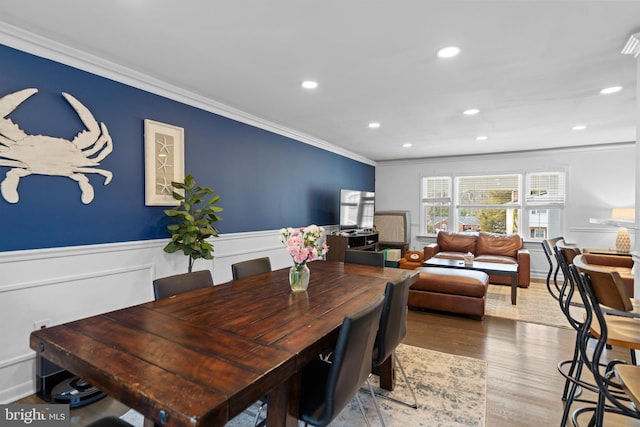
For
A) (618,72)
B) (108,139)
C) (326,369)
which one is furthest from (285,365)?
(618,72)

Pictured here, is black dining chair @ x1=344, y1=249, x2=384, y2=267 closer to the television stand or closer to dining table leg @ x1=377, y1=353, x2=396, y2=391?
dining table leg @ x1=377, y1=353, x2=396, y2=391

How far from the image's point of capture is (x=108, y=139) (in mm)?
2662

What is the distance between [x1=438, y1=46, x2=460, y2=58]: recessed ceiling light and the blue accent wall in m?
2.47

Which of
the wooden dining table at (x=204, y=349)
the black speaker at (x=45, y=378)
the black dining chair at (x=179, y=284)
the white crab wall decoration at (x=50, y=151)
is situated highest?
the white crab wall decoration at (x=50, y=151)

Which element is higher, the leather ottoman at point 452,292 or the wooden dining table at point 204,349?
the wooden dining table at point 204,349

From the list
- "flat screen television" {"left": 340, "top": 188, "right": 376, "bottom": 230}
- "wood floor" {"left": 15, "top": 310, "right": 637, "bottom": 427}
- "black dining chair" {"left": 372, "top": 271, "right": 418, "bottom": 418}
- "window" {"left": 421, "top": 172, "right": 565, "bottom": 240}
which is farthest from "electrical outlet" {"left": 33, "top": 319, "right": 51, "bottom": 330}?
"window" {"left": 421, "top": 172, "right": 565, "bottom": 240}

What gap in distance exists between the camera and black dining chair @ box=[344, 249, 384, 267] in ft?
10.2

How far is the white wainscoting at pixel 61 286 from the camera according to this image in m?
2.18

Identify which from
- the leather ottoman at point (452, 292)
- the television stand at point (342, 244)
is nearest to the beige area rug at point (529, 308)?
the leather ottoman at point (452, 292)

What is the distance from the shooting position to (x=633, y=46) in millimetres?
2186

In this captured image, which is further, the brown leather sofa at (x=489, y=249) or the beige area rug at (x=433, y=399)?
the brown leather sofa at (x=489, y=249)

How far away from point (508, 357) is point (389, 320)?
1.86 m

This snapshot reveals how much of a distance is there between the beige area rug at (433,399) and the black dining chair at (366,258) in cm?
88

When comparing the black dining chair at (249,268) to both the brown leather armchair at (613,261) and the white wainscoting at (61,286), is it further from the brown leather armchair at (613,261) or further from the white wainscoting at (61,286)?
the brown leather armchair at (613,261)
